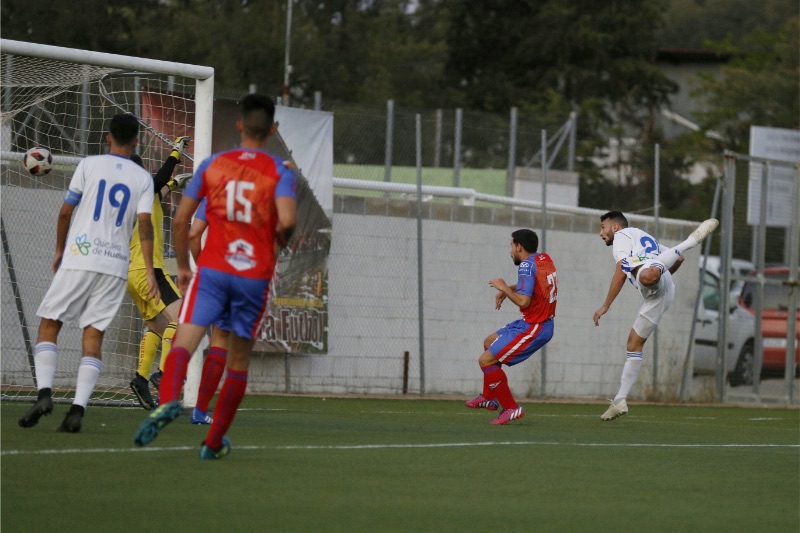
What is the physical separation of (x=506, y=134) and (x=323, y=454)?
14.7m

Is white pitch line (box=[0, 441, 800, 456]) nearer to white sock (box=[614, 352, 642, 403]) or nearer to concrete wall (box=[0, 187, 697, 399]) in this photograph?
white sock (box=[614, 352, 642, 403])

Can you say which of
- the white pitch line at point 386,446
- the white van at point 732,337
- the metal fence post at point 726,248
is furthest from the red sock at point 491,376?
the white van at point 732,337

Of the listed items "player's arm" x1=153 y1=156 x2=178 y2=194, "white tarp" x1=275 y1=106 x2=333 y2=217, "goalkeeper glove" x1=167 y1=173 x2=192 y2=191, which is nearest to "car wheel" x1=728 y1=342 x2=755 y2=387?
"white tarp" x1=275 y1=106 x2=333 y2=217

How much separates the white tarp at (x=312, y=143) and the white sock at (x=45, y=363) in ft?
24.3

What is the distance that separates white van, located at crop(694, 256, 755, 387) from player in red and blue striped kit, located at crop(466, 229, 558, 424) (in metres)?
7.73

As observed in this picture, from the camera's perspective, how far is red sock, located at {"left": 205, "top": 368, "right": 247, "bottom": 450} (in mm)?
7125

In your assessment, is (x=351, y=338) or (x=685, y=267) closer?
(x=351, y=338)

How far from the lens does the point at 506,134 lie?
22156mm

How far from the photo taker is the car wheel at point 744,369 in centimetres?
1981

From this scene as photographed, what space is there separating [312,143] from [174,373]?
8.88 meters

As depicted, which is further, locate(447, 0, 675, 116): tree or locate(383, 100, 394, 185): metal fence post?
locate(447, 0, 675, 116): tree

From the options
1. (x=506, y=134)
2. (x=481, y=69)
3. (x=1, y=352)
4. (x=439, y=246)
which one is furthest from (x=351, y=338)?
(x=481, y=69)

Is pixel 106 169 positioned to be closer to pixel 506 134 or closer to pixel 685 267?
pixel 685 267

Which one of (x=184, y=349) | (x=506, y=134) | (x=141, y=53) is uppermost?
(x=141, y=53)
